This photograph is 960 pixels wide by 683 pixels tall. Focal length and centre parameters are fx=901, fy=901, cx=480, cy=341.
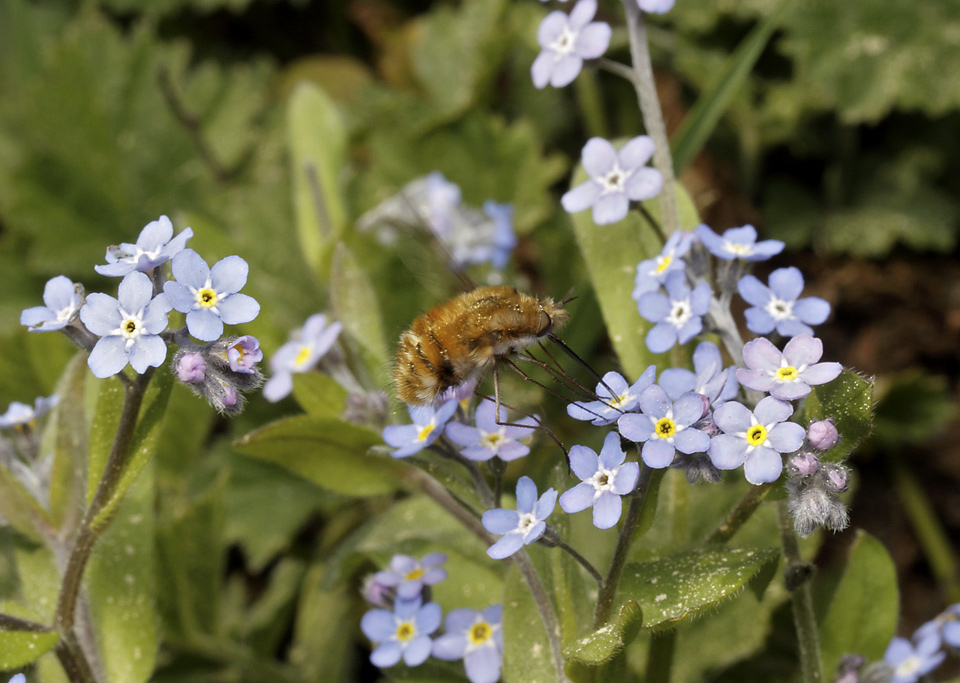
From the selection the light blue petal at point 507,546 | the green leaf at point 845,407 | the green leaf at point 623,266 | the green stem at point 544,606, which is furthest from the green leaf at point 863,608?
the light blue petal at point 507,546

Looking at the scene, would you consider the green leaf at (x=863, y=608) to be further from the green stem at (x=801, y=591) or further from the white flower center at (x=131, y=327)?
the white flower center at (x=131, y=327)

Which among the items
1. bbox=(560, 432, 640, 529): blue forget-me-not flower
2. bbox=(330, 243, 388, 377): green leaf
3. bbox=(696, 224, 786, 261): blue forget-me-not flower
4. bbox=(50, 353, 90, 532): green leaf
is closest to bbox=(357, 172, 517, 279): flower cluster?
bbox=(330, 243, 388, 377): green leaf

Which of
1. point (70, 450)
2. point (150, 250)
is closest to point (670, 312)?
point (150, 250)

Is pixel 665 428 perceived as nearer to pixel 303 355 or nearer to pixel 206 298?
pixel 206 298

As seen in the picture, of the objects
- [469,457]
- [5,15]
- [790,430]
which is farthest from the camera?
[5,15]

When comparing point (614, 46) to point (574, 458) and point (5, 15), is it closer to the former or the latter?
point (574, 458)

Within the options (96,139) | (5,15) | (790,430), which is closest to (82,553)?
(790,430)
